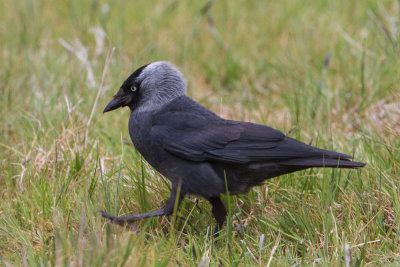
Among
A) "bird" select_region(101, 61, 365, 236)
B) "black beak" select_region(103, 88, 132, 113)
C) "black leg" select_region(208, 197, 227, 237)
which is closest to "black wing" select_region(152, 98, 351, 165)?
"bird" select_region(101, 61, 365, 236)

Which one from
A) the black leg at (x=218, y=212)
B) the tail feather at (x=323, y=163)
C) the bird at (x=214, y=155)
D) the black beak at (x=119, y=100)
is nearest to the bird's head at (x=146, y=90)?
the black beak at (x=119, y=100)

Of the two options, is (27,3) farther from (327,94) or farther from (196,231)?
(196,231)

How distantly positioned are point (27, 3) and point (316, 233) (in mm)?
5305

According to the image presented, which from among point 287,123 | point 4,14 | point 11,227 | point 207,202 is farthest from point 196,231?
point 4,14

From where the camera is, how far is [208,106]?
226 inches

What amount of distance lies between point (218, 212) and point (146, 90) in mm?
1029

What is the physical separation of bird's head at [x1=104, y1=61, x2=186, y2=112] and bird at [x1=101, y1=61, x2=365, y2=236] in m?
0.27

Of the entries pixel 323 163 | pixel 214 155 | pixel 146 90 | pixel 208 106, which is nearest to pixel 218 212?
pixel 214 155

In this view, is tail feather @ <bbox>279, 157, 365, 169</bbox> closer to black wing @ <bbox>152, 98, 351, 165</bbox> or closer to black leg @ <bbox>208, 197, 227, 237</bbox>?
black wing @ <bbox>152, 98, 351, 165</bbox>

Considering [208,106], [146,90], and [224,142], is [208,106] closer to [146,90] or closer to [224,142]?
[146,90]

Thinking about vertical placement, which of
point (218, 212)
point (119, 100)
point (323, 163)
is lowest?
point (218, 212)

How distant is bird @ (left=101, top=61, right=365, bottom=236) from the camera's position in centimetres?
352

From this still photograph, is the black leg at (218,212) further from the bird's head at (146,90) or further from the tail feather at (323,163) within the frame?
the bird's head at (146,90)

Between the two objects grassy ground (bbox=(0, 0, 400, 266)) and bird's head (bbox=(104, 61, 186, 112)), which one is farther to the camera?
bird's head (bbox=(104, 61, 186, 112))
